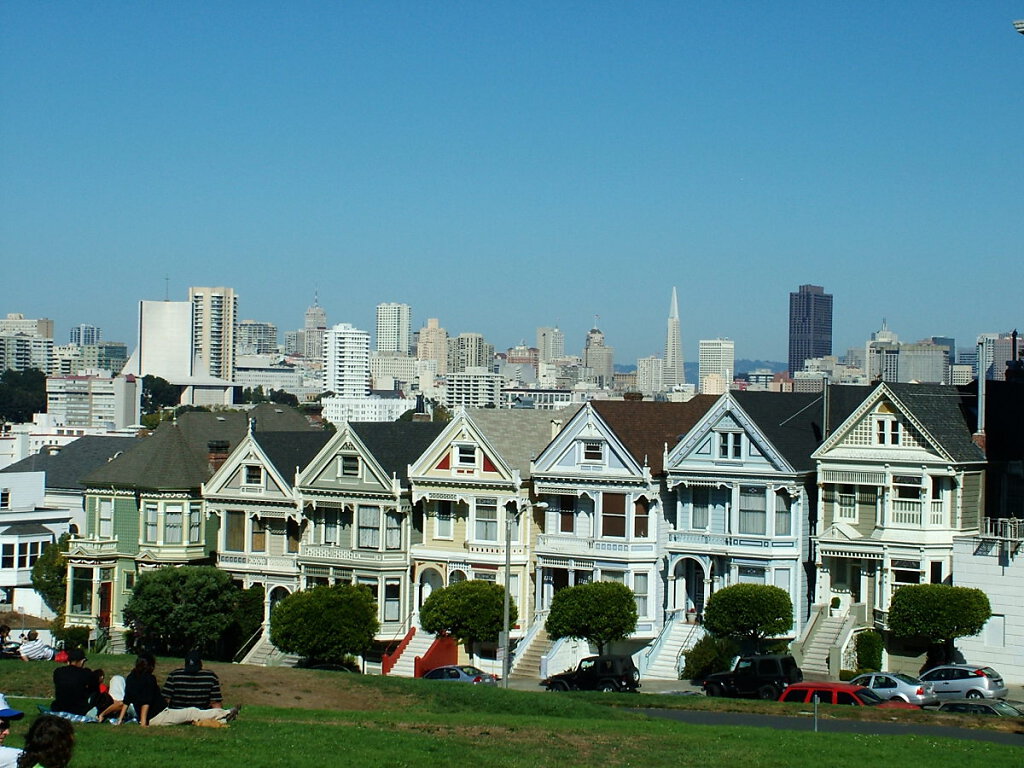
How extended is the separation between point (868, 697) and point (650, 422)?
16.6m

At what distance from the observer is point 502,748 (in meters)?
29.2

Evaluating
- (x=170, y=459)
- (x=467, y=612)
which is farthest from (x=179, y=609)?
(x=467, y=612)

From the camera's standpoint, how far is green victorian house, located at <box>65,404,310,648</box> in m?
61.2

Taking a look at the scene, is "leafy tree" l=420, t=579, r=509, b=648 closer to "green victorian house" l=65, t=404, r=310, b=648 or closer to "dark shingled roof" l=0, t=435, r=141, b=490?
"green victorian house" l=65, t=404, r=310, b=648

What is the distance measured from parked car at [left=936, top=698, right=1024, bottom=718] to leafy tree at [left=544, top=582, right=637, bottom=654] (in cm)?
1271

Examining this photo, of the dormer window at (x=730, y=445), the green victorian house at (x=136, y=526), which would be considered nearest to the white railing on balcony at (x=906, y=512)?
the dormer window at (x=730, y=445)

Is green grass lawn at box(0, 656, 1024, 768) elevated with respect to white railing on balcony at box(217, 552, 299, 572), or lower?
lower

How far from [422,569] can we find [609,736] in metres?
25.6

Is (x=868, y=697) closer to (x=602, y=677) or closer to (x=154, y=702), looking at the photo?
(x=602, y=677)

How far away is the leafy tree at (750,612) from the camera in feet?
157

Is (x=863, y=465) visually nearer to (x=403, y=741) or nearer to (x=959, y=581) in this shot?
(x=959, y=581)

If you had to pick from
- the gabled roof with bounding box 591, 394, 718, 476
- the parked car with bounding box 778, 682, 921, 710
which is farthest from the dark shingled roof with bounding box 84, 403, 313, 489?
the parked car with bounding box 778, 682, 921, 710

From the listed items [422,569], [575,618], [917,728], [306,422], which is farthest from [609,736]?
[306,422]

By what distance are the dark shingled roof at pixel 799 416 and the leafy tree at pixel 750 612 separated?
4092mm
